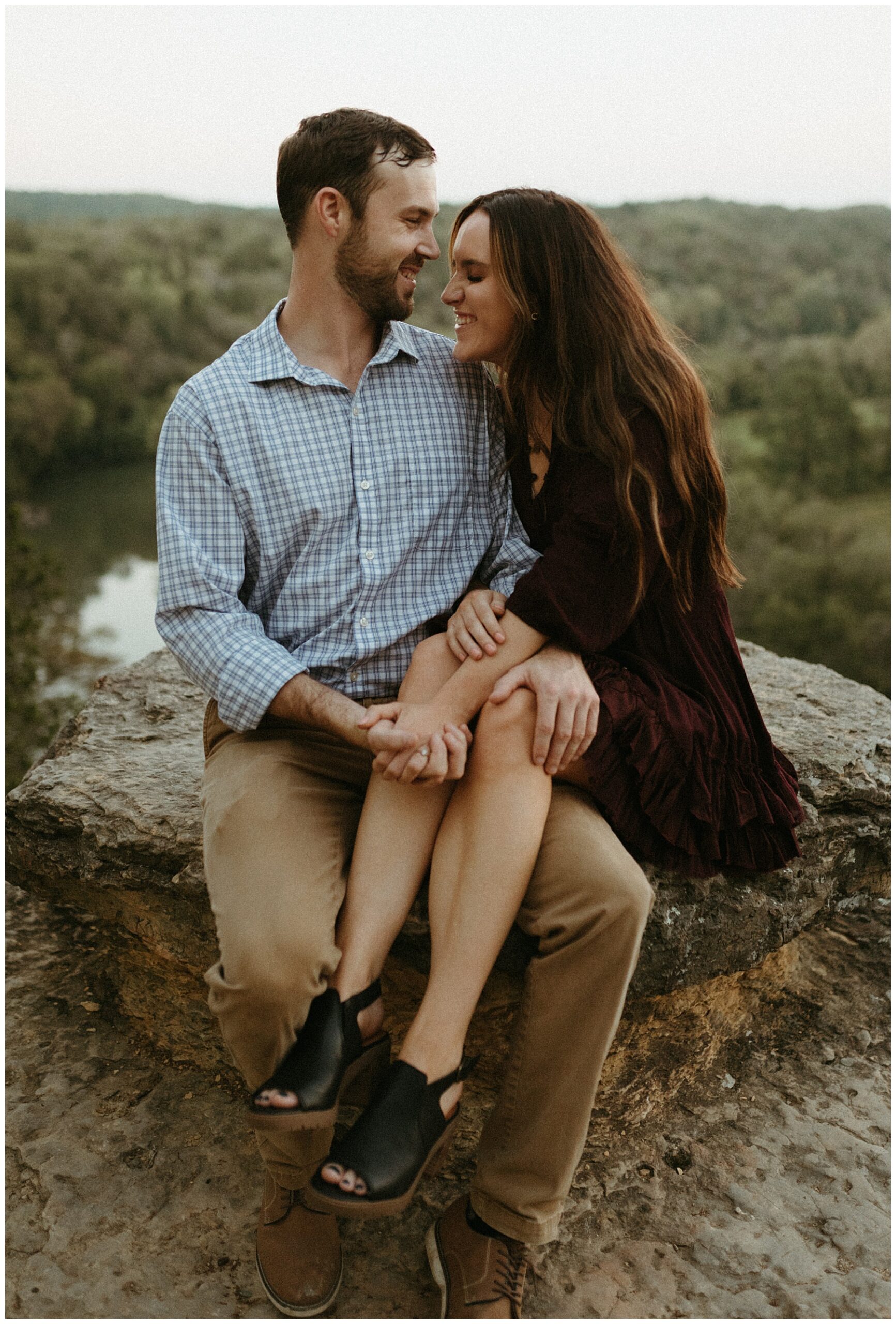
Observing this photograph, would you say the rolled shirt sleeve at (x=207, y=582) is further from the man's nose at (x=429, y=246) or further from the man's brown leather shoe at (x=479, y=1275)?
the man's brown leather shoe at (x=479, y=1275)

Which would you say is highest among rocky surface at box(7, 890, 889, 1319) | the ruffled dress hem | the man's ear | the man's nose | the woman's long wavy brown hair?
the man's ear

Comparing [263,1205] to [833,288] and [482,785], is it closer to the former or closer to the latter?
[482,785]

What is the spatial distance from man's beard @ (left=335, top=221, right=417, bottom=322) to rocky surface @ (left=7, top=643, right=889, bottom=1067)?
1.19 metres

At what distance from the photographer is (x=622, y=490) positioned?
2.02 meters

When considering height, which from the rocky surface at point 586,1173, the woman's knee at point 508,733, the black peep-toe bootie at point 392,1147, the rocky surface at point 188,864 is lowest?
the rocky surface at point 586,1173

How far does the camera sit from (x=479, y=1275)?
1858 mm

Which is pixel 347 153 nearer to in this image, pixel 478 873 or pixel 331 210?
pixel 331 210

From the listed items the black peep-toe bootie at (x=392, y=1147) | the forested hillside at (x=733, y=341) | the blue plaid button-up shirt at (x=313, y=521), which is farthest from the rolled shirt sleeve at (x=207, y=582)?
the forested hillside at (x=733, y=341)

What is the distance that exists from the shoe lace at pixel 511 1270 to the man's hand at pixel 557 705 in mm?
859

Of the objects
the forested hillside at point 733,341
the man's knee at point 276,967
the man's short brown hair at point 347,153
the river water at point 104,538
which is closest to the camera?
the man's knee at point 276,967

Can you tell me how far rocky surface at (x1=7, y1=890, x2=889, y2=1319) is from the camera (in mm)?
1971

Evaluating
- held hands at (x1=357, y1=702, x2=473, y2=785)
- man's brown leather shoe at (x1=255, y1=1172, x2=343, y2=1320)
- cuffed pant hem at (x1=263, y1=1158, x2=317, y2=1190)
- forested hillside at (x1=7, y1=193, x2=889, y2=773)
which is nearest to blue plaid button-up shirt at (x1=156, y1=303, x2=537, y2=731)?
held hands at (x1=357, y1=702, x2=473, y2=785)

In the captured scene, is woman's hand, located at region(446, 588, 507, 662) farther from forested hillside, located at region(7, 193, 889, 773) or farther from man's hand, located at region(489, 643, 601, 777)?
forested hillside, located at region(7, 193, 889, 773)

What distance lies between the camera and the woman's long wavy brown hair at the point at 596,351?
2.11 meters
